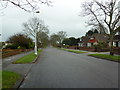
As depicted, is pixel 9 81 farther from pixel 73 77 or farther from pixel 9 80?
pixel 73 77

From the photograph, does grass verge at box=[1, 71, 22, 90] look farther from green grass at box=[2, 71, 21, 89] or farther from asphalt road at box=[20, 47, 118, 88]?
asphalt road at box=[20, 47, 118, 88]

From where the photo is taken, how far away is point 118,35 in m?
36.1

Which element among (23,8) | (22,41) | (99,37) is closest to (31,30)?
(22,41)

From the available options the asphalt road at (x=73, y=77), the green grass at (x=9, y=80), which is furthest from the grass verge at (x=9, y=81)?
the asphalt road at (x=73, y=77)

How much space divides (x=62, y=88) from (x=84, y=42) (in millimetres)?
79518

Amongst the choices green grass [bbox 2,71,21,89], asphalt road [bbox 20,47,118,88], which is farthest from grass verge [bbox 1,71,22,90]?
asphalt road [bbox 20,47,118,88]

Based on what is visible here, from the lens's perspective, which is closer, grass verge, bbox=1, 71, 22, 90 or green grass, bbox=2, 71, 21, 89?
grass verge, bbox=1, 71, 22, 90

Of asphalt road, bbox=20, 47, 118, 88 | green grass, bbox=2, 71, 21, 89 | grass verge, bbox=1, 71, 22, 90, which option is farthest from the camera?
asphalt road, bbox=20, 47, 118, 88

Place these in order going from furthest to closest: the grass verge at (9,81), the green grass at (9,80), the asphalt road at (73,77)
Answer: the asphalt road at (73,77) → the green grass at (9,80) → the grass verge at (9,81)

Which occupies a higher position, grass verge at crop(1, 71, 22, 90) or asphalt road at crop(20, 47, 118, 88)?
grass verge at crop(1, 71, 22, 90)

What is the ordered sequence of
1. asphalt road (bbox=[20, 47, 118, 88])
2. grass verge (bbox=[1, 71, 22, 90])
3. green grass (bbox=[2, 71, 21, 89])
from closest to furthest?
1. grass verge (bbox=[1, 71, 22, 90])
2. green grass (bbox=[2, 71, 21, 89])
3. asphalt road (bbox=[20, 47, 118, 88])

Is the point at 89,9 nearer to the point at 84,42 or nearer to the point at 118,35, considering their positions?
the point at 118,35

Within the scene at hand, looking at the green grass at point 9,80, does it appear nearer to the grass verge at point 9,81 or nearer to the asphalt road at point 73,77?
the grass verge at point 9,81

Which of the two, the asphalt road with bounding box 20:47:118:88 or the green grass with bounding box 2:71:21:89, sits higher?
the green grass with bounding box 2:71:21:89
